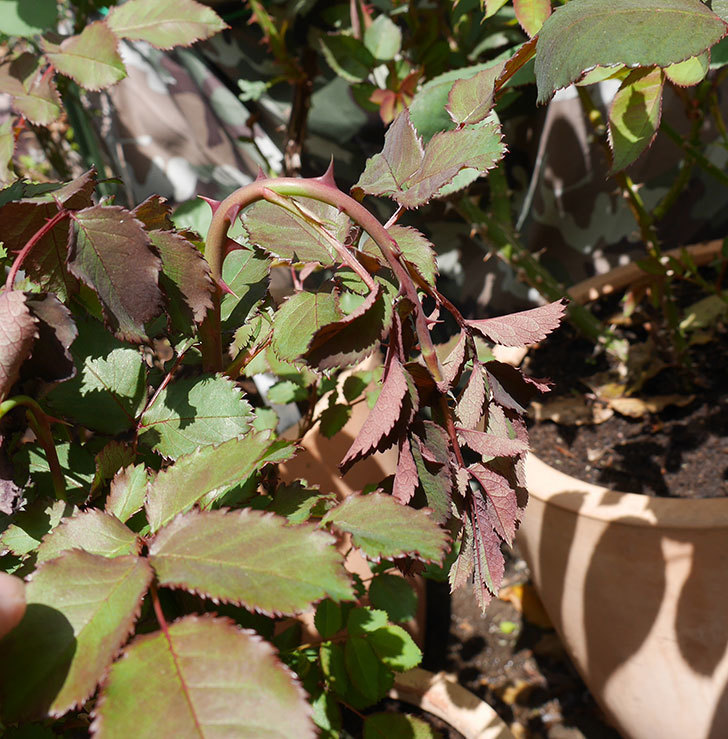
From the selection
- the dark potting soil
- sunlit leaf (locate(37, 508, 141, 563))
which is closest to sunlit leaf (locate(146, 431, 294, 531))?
sunlit leaf (locate(37, 508, 141, 563))

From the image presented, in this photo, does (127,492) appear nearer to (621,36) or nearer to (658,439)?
(621,36)

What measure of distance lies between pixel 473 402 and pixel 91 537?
0.23 metres

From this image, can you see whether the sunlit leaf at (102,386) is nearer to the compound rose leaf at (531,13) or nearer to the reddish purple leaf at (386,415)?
the reddish purple leaf at (386,415)

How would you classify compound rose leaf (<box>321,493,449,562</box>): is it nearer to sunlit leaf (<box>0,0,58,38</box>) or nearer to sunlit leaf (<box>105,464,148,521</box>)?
sunlit leaf (<box>105,464,148,521</box>)

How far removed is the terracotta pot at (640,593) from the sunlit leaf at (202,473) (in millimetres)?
573

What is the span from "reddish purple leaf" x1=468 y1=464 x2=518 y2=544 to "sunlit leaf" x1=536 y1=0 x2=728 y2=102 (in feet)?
0.76

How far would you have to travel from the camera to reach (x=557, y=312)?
1.45 feet

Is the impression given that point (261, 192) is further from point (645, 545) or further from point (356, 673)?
point (645, 545)

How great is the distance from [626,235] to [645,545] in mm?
873

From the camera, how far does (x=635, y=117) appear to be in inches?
22.5

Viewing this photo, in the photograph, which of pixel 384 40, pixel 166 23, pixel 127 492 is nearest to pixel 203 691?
pixel 127 492

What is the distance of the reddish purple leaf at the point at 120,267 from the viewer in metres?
0.39

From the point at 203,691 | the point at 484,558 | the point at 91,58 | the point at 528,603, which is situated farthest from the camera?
the point at 528,603

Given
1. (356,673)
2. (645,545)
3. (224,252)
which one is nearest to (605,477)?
(645,545)
